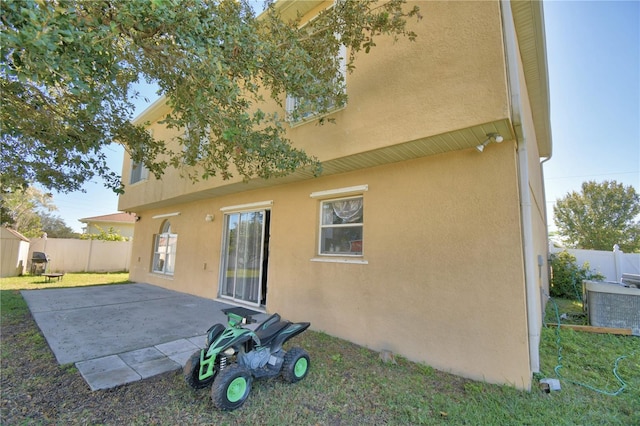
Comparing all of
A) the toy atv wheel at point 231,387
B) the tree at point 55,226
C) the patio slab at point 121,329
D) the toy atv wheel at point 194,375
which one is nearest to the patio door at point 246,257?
the patio slab at point 121,329

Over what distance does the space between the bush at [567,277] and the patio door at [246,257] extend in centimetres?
1035

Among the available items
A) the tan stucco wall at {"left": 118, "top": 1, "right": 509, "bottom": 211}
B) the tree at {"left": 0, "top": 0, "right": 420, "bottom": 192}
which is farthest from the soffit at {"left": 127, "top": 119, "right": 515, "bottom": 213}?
the tree at {"left": 0, "top": 0, "right": 420, "bottom": 192}

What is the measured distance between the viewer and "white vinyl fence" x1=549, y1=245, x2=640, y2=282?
40.4 feet

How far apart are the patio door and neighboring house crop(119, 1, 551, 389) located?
89cm

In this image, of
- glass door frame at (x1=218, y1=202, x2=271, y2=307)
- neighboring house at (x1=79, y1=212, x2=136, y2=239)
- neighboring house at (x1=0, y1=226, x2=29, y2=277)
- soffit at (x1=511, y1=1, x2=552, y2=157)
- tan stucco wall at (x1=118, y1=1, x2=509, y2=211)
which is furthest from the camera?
neighboring house at (x1=79, y1=212, x2=136, y2=239)

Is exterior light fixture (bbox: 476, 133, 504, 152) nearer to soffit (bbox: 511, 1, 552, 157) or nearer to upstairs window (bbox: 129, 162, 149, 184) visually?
soffit (bbox: 511, 1, 552, 157)

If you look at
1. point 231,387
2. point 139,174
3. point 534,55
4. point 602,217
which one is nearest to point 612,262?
point 534,55

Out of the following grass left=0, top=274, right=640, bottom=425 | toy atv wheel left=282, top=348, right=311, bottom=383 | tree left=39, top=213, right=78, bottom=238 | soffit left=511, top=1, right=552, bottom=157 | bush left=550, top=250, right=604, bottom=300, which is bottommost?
grass left=0, top=274, right=640, bottom=425

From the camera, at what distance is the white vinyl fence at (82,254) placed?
665 inches

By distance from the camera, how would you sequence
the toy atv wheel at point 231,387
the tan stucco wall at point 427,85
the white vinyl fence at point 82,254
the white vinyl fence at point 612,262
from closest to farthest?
the toy atv wheel at point 231,387 < the tan stucco wall at point 427,85 < the white vinyl fence at point 612,262 < the white vinyl fence at point 82,254

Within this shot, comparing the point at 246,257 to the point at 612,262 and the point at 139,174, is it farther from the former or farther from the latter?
the point at 612,262

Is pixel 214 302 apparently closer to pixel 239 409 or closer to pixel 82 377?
pixel 82 377

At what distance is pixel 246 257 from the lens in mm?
8344

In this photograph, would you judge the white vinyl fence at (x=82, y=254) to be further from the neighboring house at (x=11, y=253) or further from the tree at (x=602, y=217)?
the tree at (x=602, y=217)
